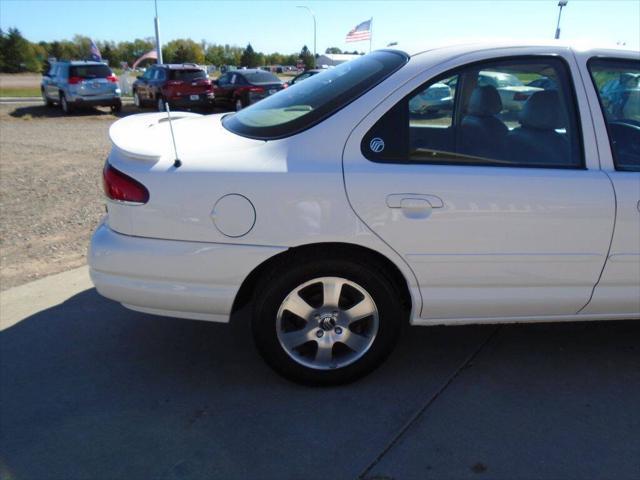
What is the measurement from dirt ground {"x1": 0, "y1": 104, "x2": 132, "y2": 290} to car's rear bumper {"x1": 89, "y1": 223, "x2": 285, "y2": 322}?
A: 76.7 inches

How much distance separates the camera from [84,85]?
1734 centimetres

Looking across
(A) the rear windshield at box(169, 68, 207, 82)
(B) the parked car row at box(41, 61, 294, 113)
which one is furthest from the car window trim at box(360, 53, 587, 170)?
(A) the rear windshield at box(169, 68, 207, 82)

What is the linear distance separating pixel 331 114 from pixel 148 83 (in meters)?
18.2

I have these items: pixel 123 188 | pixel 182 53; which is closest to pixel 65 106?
pixel 123 188

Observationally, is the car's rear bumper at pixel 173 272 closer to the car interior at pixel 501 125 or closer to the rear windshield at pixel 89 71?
the car interior at pixel 501 125

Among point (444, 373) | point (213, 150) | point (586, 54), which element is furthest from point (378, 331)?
point (586, 54)

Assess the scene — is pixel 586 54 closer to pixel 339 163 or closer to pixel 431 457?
pixel 339 163

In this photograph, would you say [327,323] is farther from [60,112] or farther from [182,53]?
[182,53]

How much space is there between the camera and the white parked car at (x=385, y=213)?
2.55 metres

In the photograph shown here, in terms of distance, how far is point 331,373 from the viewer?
2.84 metres

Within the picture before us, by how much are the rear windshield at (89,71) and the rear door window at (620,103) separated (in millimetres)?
17541

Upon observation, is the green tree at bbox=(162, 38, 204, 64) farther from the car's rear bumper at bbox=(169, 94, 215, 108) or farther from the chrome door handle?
the chrome door handle

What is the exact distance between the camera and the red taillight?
→ 2.57 metres

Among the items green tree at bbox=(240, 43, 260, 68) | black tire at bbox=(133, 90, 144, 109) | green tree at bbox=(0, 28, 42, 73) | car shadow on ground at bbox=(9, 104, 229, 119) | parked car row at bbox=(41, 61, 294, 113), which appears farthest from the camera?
green tree at bbox=(240, 43, 260, 68)
